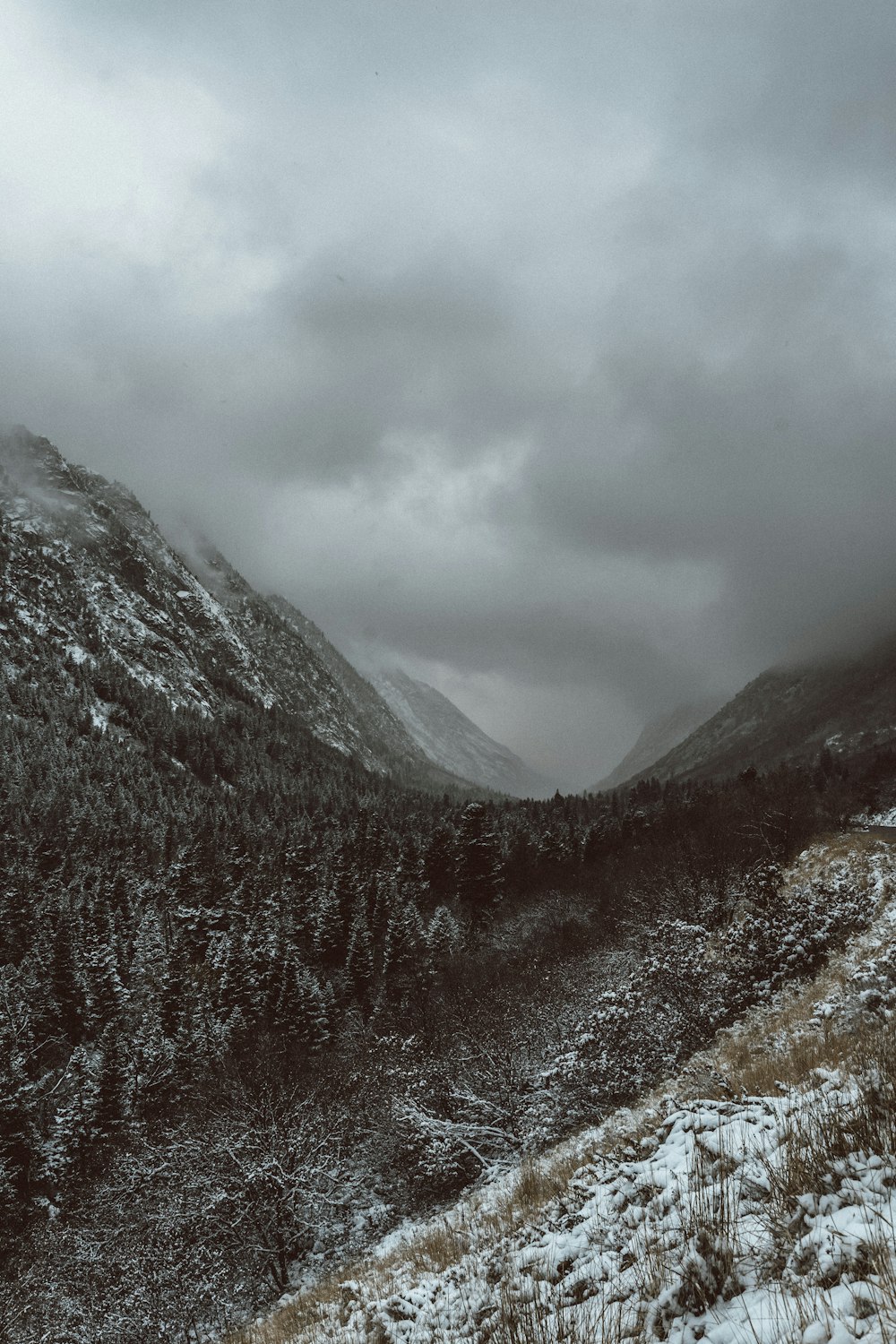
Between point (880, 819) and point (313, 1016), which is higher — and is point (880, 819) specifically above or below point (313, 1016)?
below

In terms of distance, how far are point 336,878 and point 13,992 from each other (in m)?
36.9

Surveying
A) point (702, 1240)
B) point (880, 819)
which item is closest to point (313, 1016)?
point (880, 819)

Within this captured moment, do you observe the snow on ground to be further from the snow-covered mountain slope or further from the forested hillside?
the snow-covered mountain slope

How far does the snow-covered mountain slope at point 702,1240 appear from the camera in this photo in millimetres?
4523

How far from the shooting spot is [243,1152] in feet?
120

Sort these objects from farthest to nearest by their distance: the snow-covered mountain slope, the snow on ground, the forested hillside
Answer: the snow on ground, the forested hillside, the snow-covered mountain slope

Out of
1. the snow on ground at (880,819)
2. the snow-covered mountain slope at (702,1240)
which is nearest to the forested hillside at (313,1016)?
the snow on ground at (880,819)

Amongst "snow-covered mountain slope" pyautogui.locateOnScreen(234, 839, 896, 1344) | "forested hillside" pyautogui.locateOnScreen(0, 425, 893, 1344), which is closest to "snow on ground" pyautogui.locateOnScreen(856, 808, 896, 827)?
"forested hillside" pyautogui.locateOnScreen(0, 425, 893, 1344)

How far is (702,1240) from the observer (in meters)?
5.52

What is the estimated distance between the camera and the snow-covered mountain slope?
14.8 ft

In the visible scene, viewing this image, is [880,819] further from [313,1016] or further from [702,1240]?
[702,1240]

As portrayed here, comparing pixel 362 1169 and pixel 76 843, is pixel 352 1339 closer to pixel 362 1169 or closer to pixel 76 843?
pixel 362 1169

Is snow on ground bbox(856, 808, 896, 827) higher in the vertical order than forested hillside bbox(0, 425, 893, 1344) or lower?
lower

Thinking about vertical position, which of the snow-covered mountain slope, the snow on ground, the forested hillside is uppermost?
the snow-covered mountain slope
